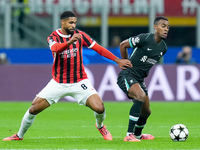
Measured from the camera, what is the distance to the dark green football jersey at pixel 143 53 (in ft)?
31.4

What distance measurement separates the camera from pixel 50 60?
2147 centimetres

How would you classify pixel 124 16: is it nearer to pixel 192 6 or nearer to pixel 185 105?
pixel 192 6

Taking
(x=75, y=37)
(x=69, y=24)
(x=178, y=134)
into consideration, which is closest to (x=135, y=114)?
(x=178, y=134)

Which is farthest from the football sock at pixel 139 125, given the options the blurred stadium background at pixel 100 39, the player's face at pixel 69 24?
the blurred stadium background at pixel 100 39

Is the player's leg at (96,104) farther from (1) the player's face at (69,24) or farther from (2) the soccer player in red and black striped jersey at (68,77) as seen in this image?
(1) the player's face at (69,24)

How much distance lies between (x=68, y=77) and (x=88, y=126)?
308 cm

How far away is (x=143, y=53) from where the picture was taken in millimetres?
9594

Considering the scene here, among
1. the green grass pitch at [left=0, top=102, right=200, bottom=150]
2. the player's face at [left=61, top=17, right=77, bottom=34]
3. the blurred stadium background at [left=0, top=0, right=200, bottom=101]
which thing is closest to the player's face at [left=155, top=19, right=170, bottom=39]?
the player's face at [left=61, top=17, right=77, bottom=34]

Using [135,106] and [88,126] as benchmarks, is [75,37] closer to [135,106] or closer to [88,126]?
[135,106]

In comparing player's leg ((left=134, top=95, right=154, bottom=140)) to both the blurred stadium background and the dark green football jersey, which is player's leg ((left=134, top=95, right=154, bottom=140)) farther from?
the blurred stadium background

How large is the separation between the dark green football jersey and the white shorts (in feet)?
2.79

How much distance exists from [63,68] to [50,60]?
1228 cm

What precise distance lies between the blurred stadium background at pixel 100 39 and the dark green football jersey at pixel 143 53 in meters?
8.45

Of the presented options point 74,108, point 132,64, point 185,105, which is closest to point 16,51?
point 74,108
